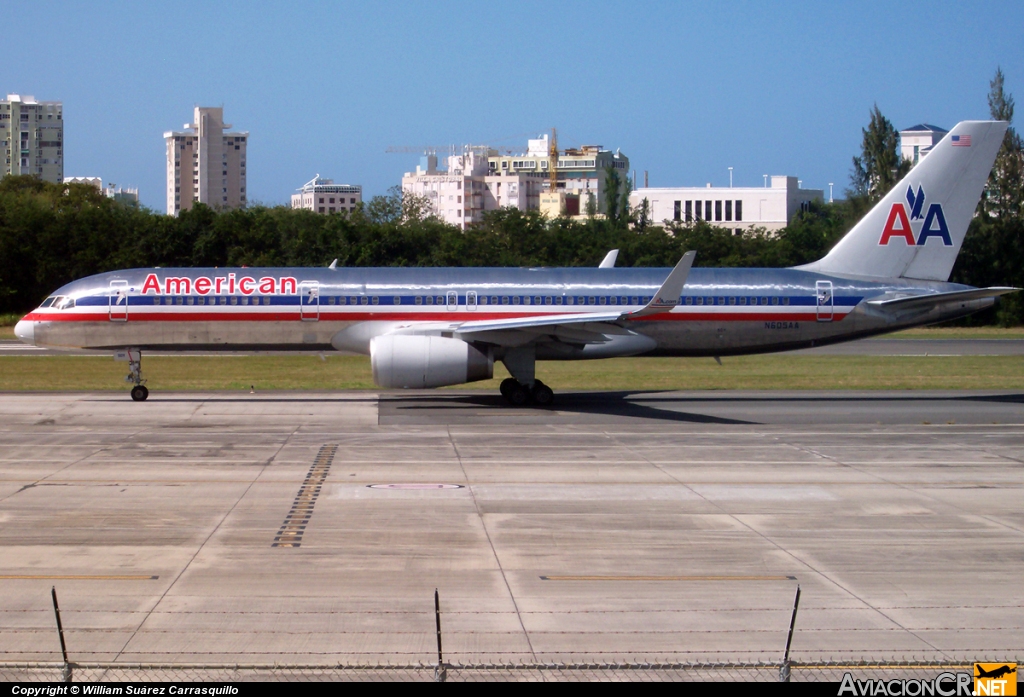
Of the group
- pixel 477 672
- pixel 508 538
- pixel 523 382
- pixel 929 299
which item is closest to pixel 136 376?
pixel 523 382

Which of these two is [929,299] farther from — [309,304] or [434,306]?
[309,304]

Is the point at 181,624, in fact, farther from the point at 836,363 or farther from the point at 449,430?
the point at 836,363

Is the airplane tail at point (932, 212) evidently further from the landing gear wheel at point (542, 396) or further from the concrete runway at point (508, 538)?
the landing gear wheel at point (542, 396)

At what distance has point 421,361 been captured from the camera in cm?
2647

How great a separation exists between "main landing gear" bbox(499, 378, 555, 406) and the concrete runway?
3449 mm

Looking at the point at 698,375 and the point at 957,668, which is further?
the point at 698,375

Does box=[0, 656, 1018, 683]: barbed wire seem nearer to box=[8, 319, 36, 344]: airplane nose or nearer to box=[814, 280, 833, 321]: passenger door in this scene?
box=[814, 280, 833, 321]: passenger door

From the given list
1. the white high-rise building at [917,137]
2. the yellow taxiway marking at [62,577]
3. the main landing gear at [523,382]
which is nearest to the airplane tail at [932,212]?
the main landing gear at [523,382]

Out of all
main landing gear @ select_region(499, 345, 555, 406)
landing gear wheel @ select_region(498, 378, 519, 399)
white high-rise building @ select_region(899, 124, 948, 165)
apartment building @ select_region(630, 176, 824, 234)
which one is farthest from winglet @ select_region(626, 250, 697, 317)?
white high-rise building @ select_region(899, 124, 948, 165)

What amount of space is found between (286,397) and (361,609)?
69.7 ft

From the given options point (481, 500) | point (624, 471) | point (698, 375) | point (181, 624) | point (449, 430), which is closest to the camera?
point (181, 624)

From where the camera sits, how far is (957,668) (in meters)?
8.24

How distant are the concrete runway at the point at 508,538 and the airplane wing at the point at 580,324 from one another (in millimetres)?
2780

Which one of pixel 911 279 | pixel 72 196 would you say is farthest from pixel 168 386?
pixel 72 196
